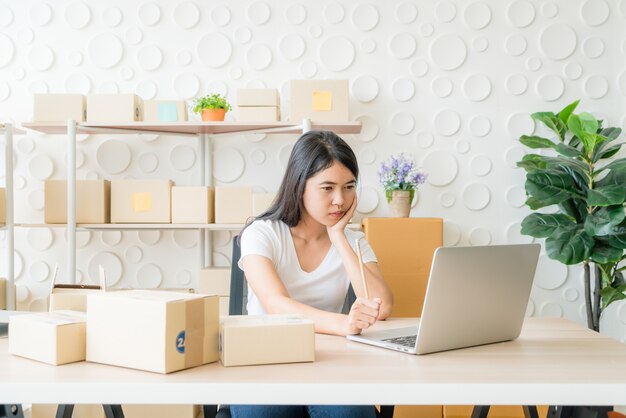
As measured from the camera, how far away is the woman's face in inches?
73.2

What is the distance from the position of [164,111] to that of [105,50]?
2.08 feet

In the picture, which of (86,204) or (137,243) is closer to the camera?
(86,204)

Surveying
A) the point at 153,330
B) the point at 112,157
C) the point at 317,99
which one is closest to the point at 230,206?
the point at 317,99

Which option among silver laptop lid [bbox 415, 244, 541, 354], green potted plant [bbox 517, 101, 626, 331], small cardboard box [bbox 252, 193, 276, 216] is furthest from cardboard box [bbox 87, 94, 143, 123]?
silver laptop lid [bbox 415, 244, 541, 354]

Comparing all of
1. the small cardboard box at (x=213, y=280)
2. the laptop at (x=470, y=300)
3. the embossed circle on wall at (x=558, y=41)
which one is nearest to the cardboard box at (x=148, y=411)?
the small cardboard box at (x=213, y=280)

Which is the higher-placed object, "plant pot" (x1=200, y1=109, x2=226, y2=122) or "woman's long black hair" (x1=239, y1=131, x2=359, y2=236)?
"plant pot" (x1=200, y1=109, x2=226, y2=122)

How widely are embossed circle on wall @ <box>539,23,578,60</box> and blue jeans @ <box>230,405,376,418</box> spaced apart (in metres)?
2.76

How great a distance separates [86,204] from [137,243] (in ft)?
1.54

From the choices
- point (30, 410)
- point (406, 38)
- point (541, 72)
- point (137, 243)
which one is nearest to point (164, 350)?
point (30, 410)

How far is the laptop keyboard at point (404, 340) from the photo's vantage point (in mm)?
1317

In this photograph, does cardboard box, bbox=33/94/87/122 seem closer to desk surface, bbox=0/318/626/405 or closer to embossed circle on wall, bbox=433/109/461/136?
embossed circle on wall, bbox=433/109/461/136

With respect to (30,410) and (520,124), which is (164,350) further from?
(520,124)

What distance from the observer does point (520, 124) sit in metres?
3.54

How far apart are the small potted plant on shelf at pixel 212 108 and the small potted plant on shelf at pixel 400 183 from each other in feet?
2.75
